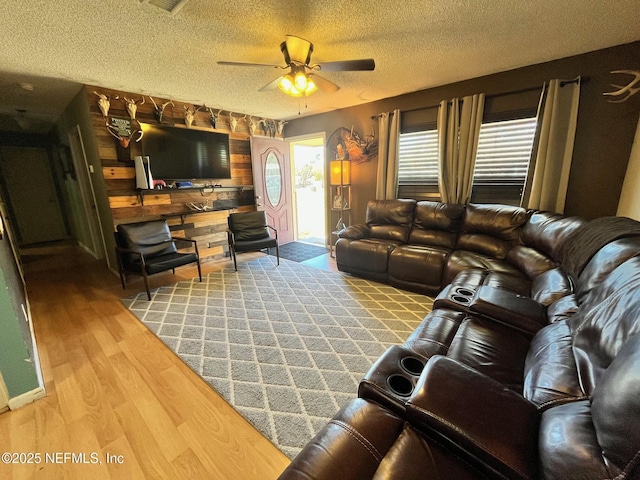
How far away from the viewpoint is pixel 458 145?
3303 mm

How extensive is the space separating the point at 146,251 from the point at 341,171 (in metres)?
2.97

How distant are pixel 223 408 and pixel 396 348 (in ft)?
3.63

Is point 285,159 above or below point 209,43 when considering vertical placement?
below

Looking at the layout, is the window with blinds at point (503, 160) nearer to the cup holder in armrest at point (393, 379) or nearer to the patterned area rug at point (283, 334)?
the patterned area rug at point (283, 334)

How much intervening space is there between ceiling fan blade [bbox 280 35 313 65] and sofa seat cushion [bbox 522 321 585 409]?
2.49 meters

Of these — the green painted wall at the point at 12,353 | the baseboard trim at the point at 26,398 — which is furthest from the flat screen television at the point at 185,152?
the baseboard trim at the point at 26,398

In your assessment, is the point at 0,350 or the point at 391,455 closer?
the point at 391,455

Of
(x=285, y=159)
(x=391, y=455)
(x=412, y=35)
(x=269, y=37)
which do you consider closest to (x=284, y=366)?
(x=391, y=455)

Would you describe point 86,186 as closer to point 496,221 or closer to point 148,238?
point 148,238

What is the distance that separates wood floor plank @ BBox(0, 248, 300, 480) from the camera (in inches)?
49.0

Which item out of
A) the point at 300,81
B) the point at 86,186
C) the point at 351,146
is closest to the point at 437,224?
the point at 351,146

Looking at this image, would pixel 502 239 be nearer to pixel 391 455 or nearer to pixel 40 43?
pixel 391 455

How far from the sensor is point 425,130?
12.0 feet

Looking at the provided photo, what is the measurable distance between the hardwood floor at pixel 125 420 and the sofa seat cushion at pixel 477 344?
0.95 m
